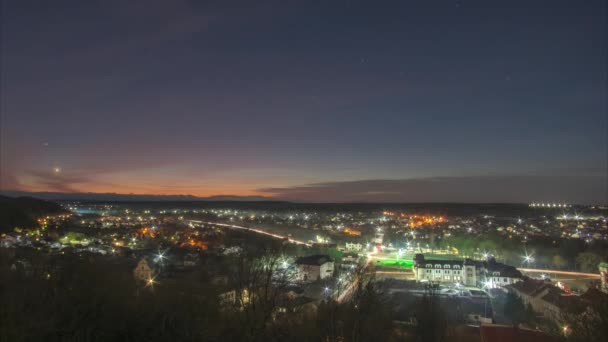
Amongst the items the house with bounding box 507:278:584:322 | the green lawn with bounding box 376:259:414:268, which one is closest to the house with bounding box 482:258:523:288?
the house with bounding box 507:278:584:322

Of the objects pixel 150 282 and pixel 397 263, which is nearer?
pixel 150 282

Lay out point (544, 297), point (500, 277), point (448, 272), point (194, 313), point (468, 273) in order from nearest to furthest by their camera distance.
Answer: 1. point (194, 313)
2. point (544, 297)
3. point (500, 277)
4. point (468, 273)
5. point (448, 272)

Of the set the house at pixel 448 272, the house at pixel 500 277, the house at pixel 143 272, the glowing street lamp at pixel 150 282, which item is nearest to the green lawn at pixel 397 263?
the house at pixel 448 272

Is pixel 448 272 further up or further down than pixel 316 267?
further down

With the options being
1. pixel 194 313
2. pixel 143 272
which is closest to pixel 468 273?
pixel 143 272

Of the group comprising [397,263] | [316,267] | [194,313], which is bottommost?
[397,263]

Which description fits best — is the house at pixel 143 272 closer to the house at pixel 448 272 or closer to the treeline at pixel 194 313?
the treeline at pixel 194 313

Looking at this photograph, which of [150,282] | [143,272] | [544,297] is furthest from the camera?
[143,272]

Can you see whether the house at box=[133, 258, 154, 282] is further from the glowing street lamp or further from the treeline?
the treeline

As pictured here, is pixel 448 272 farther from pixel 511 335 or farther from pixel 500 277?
pixel 511 335

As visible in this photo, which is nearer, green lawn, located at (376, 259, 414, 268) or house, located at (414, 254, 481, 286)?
house, located at (414, 254, 481, 286)

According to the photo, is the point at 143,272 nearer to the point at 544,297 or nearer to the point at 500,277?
the point at 544,297
